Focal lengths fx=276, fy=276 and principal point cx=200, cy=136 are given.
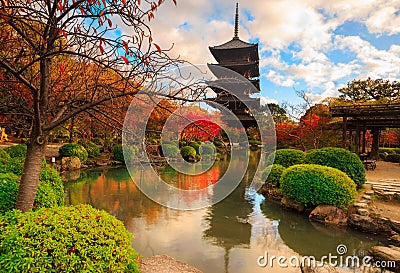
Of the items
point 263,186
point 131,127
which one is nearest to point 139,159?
point 131,127

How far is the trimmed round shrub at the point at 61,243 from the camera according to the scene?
1933 millimetres

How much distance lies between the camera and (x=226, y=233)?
5.06 metres

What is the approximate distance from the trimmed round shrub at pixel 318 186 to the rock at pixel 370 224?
38 cm

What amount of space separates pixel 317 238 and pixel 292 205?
62.7 inches

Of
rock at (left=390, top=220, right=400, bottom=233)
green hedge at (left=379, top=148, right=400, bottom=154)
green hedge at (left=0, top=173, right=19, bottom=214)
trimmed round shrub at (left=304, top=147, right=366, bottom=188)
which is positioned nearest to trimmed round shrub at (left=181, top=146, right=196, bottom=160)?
trimmed round shrub at (left=304, top=147, right=366, bottom=188)

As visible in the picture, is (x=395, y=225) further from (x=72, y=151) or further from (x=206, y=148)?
(x=72, y=151)

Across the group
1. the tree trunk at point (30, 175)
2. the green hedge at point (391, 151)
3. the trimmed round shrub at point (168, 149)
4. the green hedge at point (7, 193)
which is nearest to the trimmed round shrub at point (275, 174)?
the trimmed round shrub at point (168, 149)

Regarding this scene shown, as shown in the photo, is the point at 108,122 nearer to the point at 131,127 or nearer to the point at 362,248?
the point at 131,127

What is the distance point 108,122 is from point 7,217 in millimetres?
1131

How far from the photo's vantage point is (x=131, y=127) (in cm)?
257

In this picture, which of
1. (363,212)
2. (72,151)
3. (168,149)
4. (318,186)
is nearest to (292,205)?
(318,186)

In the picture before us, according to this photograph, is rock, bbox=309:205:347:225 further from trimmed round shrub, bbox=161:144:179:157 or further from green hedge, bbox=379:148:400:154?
green hedge, bbox=379:148:400:154

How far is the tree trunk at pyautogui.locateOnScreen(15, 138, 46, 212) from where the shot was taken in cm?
241

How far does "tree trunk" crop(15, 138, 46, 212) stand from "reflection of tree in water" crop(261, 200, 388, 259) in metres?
3.92
